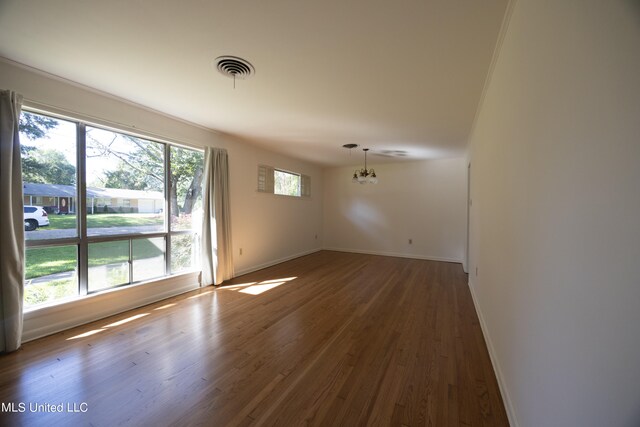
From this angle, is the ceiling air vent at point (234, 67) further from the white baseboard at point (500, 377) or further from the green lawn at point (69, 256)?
the white baseboard at point (500, 377)

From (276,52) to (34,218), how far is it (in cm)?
276

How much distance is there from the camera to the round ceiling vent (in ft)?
6.81

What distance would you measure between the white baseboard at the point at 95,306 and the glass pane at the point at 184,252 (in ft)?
0.65

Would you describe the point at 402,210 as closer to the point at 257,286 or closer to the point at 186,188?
the point at 257,286

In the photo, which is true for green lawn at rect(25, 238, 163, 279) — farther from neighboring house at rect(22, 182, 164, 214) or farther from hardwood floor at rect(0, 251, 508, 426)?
hardwood floor at rect(0, 251, 508, 426)

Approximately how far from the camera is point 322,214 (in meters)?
7.50

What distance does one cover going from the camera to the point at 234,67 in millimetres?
2180

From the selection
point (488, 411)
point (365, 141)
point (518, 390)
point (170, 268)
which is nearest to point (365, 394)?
point (488, 411)

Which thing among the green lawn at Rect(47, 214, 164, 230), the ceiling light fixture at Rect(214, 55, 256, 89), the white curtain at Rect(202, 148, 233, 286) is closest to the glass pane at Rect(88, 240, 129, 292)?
the green lawn at Rect(47, 214, 164, 230)

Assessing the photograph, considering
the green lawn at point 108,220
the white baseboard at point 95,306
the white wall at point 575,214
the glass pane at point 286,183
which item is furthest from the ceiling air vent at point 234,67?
the glass pane at point 286,183

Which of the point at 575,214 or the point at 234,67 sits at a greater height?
the point at 234,67

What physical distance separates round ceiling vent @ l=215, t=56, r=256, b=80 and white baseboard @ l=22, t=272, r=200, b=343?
2.77 meters

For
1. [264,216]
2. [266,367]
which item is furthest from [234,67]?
[264,216]

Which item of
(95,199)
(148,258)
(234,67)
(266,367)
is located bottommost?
(266,367)
